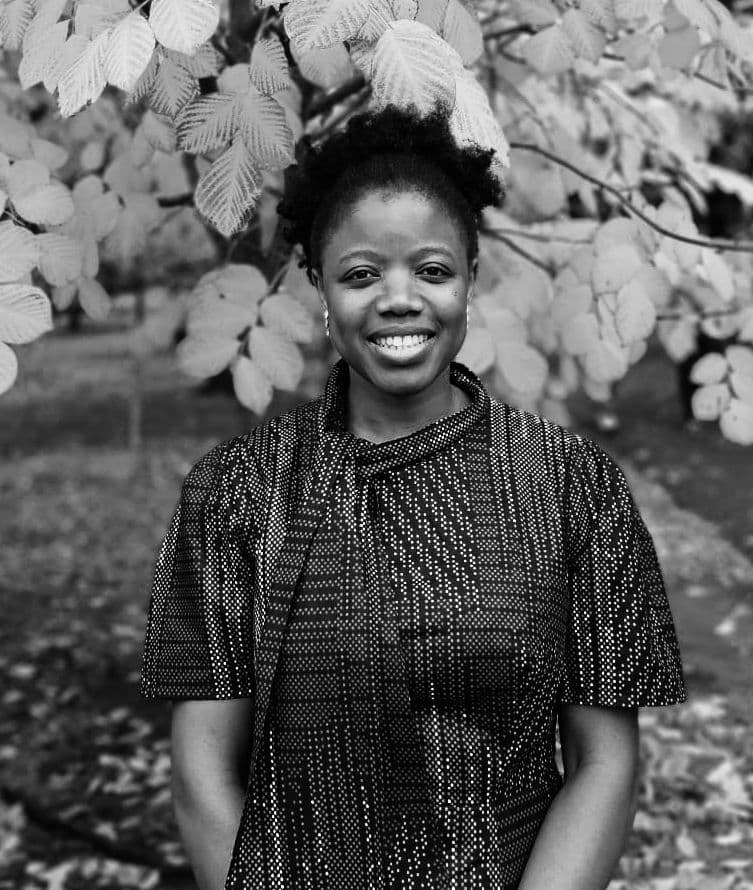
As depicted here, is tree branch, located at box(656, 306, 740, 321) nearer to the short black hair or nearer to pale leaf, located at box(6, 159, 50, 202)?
the short black hair

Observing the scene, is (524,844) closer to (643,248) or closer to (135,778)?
(643,248)

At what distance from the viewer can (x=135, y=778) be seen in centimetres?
518

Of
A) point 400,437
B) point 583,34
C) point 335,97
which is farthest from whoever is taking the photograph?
point 335,97

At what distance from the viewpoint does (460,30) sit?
2.18 metres

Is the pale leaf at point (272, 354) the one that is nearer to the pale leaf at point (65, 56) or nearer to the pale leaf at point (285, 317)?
the pale leaf at point (285, 317)

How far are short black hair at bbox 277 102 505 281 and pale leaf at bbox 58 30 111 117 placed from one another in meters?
0.36

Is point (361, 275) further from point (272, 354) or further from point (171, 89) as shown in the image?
point (272, 354)

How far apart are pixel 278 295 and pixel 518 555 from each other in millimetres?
1213

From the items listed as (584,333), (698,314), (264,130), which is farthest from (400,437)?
(698,314)

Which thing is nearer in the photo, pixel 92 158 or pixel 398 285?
pixel 398 285

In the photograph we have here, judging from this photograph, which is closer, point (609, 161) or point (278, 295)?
point (278, 295)

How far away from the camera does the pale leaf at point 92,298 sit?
2949mm

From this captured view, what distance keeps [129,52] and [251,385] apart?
1.11m

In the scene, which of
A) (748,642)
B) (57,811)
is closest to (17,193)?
(57,811)
